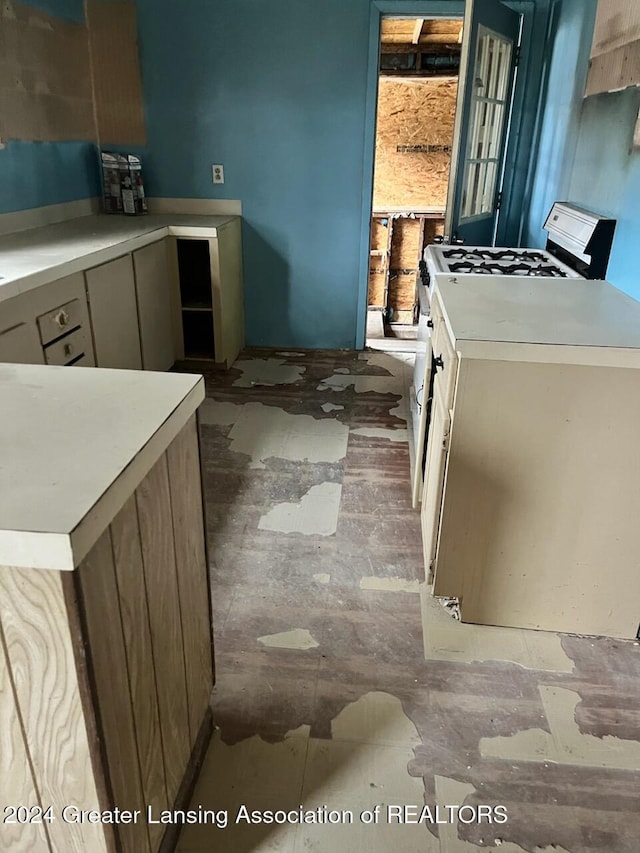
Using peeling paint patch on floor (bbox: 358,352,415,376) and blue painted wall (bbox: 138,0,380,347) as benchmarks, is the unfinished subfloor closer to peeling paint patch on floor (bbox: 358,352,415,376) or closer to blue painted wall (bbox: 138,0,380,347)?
peeling paint patch on floor (bbox: 358,352,415,376)

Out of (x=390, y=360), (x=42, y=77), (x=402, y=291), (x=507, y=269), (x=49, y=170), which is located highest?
(x=42, y=77)

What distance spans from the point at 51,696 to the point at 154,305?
9.15ft

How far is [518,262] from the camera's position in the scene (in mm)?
2775

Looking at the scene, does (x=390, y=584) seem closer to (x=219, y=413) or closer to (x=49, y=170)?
(x=219, y=413)

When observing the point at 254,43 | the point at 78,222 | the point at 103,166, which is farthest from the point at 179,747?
the point at 254,43

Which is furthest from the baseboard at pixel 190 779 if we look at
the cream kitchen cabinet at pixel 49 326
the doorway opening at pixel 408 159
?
the doorway opening at pixel 408 159

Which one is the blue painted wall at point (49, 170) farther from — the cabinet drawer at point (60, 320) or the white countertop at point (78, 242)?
the cabinet drawer at point (60, 320)

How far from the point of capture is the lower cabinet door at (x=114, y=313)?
8.83 ft

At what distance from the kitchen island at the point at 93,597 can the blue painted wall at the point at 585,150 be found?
1680mm

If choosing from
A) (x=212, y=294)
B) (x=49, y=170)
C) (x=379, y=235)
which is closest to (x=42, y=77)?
(x=49, y=170)

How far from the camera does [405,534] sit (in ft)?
7.61

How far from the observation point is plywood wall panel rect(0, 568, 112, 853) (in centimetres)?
79

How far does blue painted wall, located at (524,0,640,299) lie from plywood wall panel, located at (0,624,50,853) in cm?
200

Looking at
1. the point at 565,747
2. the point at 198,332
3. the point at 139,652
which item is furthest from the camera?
the point at 198,332
